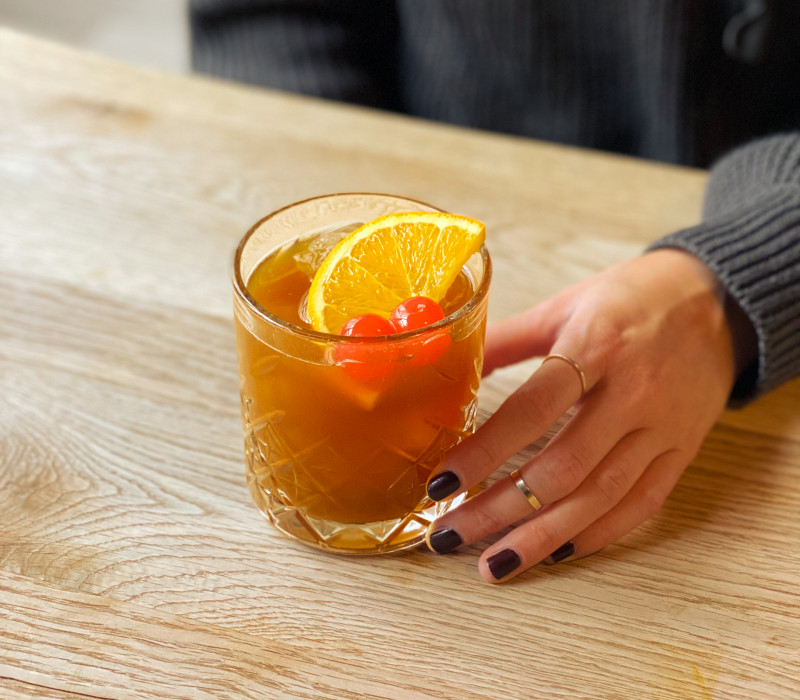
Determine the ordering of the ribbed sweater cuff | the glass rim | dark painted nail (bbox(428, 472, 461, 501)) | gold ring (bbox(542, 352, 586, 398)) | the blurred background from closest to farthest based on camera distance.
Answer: the glass rim < dark painted nail (bbox(428, 472, 461, 501)) < gold ring (bbox(542, 352, 586, 398)) < the ribbed sweater cuff < the blurred background

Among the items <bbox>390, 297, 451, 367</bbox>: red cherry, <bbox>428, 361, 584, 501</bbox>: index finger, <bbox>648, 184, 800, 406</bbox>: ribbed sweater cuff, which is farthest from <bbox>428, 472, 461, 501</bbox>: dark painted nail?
<bbox>648, 184, 800, 406</bbox>: ribbed sweater cuff

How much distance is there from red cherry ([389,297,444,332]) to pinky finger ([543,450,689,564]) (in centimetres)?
28

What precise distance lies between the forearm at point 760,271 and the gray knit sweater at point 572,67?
0.01 meters

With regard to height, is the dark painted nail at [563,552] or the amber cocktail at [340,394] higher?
the amber cocktail at [340,394]

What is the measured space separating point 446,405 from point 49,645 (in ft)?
1.29

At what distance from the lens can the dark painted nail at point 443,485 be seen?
30.4 inches

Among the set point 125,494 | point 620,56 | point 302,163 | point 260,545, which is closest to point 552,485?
point 260,545

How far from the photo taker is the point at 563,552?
2.70 ft

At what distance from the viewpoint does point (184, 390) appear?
1000mm

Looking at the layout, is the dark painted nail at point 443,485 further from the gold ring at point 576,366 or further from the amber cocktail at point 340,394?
the gold ring at point 576,366

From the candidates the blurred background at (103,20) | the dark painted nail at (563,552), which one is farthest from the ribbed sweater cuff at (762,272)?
the blurred background at (103,20)

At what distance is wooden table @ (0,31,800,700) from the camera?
2.38ft

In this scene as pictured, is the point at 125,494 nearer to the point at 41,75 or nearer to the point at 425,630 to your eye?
the point at 425,630

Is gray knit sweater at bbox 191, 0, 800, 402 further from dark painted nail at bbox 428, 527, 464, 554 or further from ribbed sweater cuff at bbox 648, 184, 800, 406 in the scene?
dark painted nail at bbox 428, 527, 464, 554
